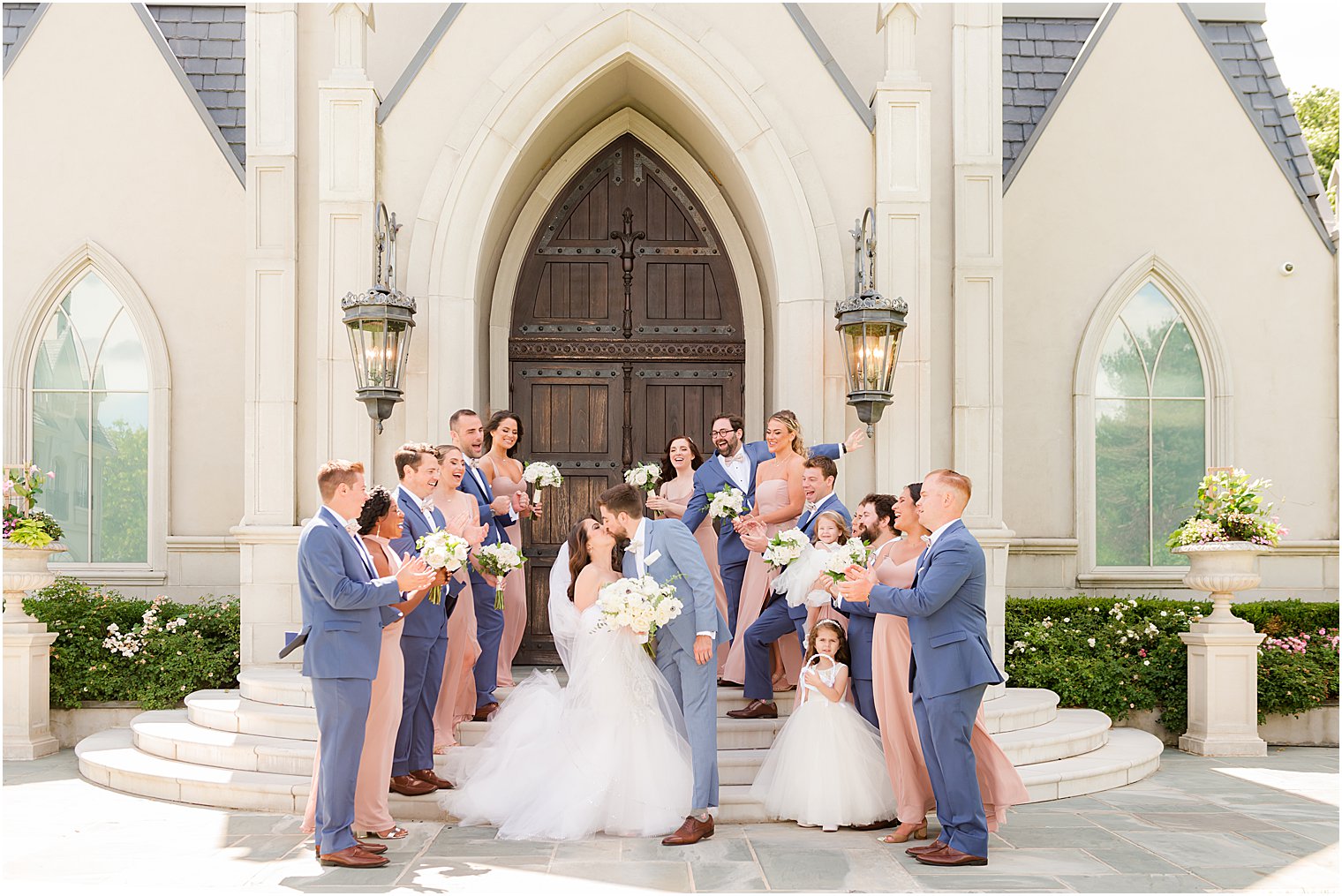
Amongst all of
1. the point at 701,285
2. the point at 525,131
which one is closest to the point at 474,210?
the point at 525,131

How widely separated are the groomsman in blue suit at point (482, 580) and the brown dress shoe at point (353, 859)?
2.09m

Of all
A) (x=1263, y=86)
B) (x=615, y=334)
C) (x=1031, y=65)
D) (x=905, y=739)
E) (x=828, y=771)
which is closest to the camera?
(x=905, y=739)

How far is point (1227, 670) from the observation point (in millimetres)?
9852

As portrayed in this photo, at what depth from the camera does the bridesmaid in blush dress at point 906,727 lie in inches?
251

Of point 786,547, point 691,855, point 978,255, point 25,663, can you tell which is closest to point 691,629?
point 786,547

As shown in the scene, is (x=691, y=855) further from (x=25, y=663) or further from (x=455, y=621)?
(x=25, y=663)

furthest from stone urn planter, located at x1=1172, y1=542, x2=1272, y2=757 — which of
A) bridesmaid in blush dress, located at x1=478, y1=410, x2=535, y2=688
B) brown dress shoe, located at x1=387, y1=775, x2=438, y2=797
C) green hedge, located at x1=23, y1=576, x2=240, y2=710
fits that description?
green hedge, located at x1=23, y1=576, x2=240, y2=710

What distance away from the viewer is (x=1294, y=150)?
1316cm

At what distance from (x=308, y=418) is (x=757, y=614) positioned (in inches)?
→ 169

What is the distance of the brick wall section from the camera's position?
13.1 meters

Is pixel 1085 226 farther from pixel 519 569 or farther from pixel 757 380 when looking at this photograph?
pixel 519 569

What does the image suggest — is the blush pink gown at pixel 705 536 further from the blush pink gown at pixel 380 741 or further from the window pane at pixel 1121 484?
the window pane at pixel 1121 484

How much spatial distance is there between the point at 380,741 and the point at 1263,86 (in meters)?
12.8

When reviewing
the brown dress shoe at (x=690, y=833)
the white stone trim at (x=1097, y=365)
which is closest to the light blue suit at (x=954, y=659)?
the brown dress shoe at (x=690, y=833)
